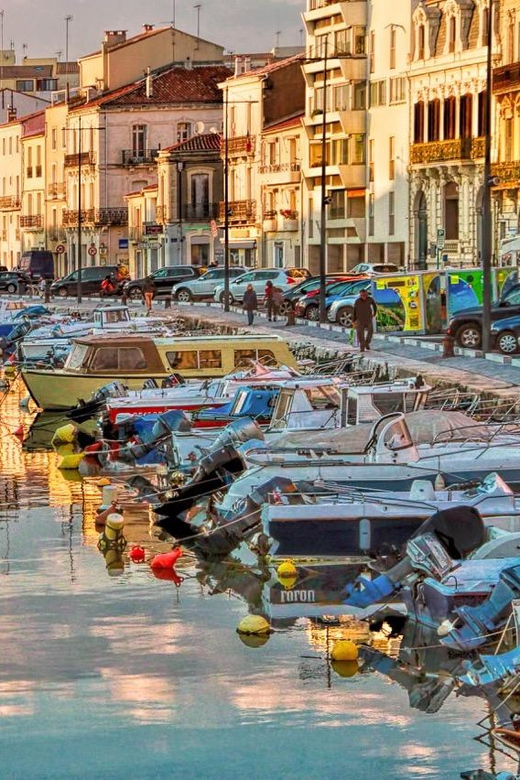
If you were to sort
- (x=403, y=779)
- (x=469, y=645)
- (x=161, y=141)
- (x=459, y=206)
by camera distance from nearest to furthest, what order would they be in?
1. (x=403, y=779)
2. (x=469, y=645)
3. (x=459, y=206)
4. (x=161, y=141)

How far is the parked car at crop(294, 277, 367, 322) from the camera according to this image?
61.5m

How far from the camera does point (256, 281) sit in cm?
7375

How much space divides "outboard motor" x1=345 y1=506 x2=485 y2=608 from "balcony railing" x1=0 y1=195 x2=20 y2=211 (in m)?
114

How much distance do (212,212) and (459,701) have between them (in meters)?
85.4

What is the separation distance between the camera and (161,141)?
4412 inches

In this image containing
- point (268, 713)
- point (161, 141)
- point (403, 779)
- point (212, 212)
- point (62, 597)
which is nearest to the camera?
point (403, 779)

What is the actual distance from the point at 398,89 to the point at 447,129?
588cm

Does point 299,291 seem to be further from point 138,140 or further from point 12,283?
point 138,140

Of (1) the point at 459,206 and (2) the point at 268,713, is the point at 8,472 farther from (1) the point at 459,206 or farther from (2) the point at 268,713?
(1) the point at 459,206

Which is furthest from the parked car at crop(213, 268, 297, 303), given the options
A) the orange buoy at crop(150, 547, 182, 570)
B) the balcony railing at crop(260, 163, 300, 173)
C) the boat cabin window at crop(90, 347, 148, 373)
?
the orange buoy at crop(150, 547, 182, 570)

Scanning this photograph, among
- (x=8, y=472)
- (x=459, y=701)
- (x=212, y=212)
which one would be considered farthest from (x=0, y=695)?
(x=212, y=212)

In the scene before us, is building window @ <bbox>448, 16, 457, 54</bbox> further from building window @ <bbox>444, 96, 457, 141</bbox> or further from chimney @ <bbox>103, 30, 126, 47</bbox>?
chimney @ <bbox>103, 30, 126, 47</bbox>

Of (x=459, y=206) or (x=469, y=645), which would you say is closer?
(x=469, y=645)

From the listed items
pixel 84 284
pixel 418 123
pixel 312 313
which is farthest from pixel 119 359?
pixel 84 284
